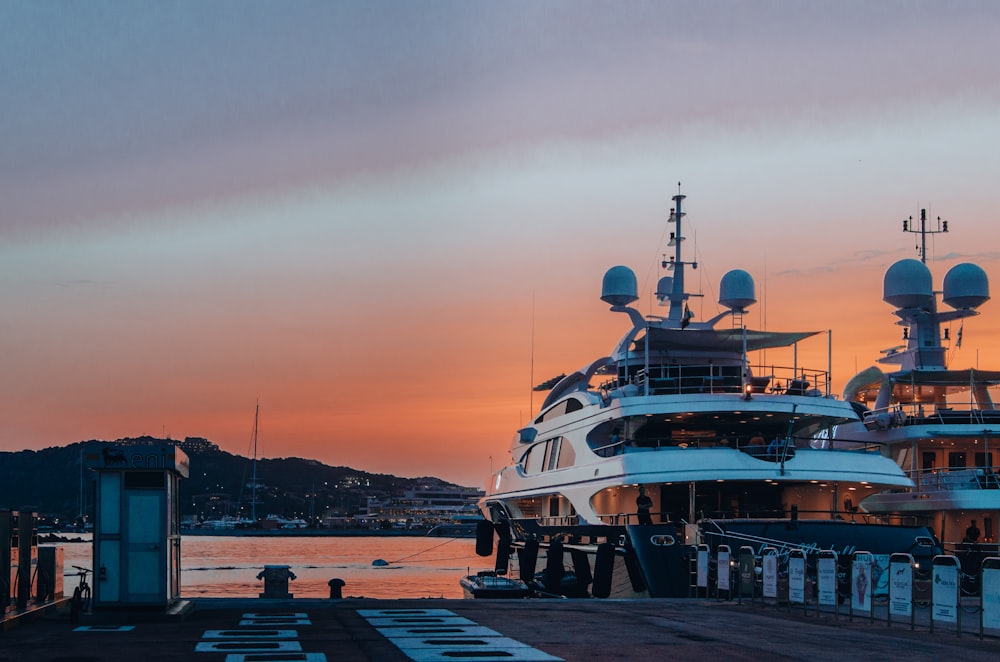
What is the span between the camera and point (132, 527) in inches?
716

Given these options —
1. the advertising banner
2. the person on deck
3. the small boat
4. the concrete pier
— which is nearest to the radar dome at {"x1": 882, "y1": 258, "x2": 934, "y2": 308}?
the person on deck

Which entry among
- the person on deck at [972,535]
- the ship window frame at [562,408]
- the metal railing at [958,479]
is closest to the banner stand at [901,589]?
the ship window frame at [562,408]

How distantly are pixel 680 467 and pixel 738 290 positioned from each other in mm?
13285

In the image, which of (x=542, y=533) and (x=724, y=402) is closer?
(x=724, y=402)

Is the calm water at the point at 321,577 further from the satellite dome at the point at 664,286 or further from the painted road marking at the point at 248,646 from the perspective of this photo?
the painted road marking at the point at 248,646

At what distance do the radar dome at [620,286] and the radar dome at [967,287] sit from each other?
14.5 meters

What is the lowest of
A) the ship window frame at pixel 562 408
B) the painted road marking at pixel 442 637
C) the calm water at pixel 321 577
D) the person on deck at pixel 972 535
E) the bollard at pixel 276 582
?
the calm water at pixel 321 577

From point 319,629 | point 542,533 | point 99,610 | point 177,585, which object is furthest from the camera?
point 542,533

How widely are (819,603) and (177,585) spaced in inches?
436

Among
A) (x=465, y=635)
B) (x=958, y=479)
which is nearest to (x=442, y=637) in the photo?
(x=465, y=635)

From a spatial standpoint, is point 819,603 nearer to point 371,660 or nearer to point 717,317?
point 371,660

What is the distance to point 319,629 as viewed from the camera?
1652cm

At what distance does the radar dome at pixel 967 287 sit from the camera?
4950 centimetres

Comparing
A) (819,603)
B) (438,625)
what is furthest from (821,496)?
(438,625)
